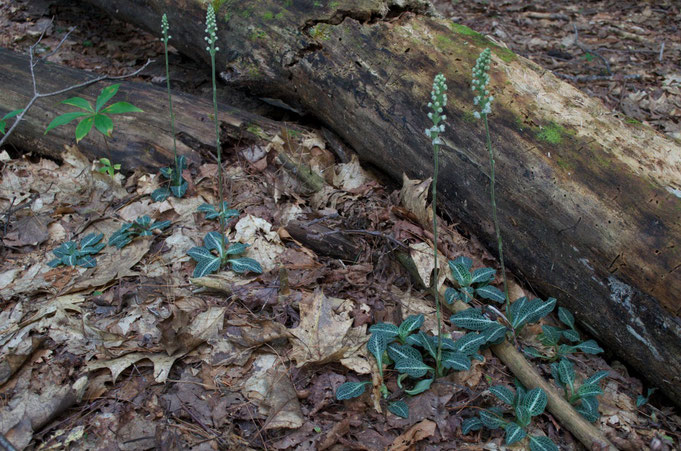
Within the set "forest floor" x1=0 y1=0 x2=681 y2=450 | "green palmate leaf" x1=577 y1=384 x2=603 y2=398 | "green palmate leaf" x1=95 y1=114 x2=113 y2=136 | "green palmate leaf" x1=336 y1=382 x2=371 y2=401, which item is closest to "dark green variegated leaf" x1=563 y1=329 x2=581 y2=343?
A: "forest floor" x1=0 y1=0 x2=681 y2=450

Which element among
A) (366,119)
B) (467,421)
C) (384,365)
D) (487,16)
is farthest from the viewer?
(487,16)

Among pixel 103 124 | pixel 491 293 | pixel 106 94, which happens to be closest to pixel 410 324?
pixel 491 293

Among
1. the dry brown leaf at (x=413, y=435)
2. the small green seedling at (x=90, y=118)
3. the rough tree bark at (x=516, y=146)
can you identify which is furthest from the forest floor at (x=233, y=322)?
the small green seedling at (x=90, y=118)

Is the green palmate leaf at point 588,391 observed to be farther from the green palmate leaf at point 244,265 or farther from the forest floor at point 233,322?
the green palmate leaf at point 244,265

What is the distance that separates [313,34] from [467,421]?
322 centimetres

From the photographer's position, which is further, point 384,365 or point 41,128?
point 41,128

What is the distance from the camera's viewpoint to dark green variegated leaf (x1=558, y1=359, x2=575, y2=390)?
2.59 metres

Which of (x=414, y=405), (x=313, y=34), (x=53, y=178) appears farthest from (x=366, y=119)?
(x=53, y=178)

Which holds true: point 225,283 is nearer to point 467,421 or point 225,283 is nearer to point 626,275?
point 467,421

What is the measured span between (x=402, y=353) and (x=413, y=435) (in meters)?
0.43

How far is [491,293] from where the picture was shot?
2.92 m

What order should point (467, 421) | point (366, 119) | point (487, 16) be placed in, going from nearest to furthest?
1. point (467, 421)
2. point (366, 119)
3. point (487, 16)

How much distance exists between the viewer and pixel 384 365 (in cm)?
260

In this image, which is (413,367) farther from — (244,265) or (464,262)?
(244,265)
